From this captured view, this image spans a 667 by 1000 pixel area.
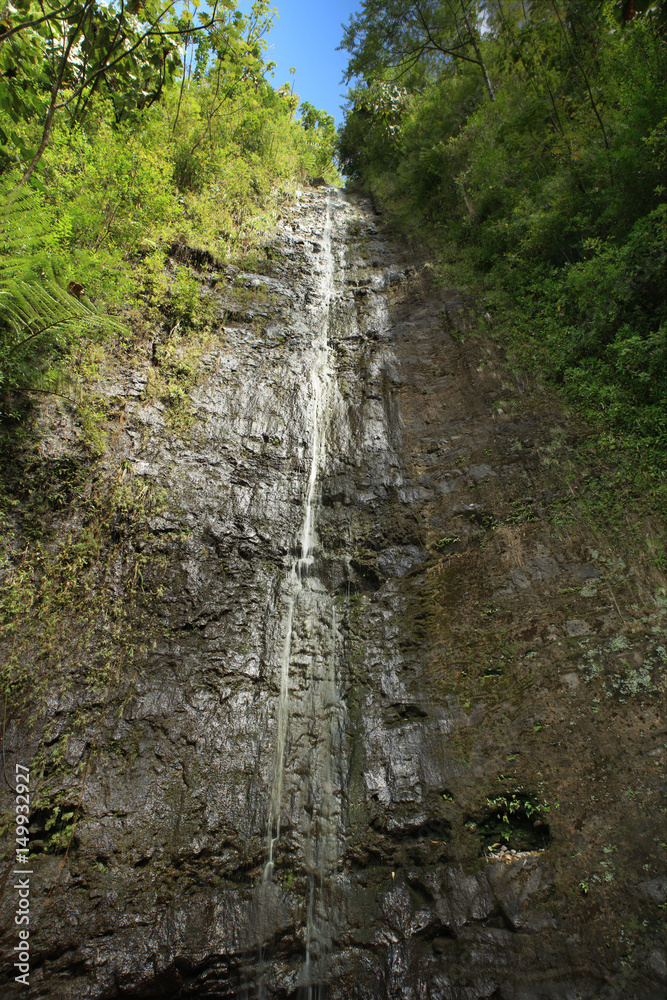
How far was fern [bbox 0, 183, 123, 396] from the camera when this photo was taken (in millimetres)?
4043

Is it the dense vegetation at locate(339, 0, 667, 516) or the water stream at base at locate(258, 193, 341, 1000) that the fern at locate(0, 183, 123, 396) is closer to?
the water stream at base at locate(258, 193, 341, 1000)

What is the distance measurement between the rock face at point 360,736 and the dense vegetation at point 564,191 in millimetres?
895

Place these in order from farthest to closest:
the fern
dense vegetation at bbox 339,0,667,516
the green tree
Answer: the green tree → dense vegetation at bbox 339,0,667,516 → the fern

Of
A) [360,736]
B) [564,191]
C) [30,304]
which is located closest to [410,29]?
[564,191]

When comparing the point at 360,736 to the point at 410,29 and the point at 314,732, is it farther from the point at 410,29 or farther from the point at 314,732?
the point at 410,29

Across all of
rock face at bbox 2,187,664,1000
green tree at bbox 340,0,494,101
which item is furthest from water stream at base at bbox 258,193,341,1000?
green tree at bbox 340,0,494,101

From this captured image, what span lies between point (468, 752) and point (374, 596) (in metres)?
1.77

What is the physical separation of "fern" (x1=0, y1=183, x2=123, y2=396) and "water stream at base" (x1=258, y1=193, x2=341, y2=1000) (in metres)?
3.19

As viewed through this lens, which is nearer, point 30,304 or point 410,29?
point 30,304

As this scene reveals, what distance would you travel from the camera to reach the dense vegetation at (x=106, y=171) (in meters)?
4.32

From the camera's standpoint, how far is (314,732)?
14.9ft

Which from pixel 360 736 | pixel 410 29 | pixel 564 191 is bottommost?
pixel 360 736

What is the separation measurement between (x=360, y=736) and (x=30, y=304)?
4.95m

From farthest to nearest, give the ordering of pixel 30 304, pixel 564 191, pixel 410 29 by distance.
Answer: pixel 410 29 < pixel 564 191 < pixel 30 304
